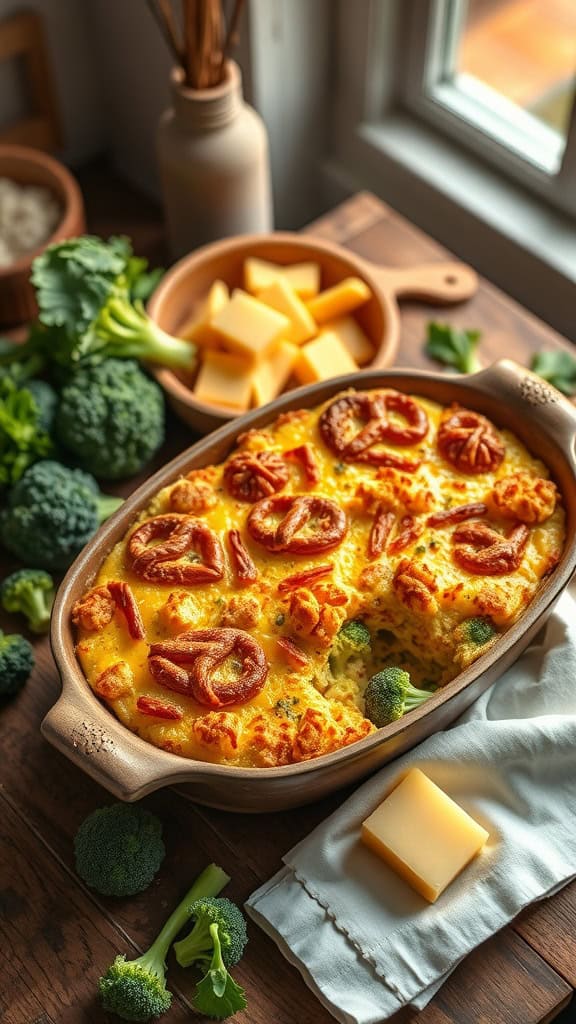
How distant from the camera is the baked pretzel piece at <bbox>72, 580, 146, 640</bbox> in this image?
2334 millimetres

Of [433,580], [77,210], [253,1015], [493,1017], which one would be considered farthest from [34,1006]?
[77,210]

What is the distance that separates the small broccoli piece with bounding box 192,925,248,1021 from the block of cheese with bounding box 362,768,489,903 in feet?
1.23

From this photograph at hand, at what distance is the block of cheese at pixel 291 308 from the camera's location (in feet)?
10.0

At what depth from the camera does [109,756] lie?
2.10 metres

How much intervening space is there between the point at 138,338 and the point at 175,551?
78 centimetres

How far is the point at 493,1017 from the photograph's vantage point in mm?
2217

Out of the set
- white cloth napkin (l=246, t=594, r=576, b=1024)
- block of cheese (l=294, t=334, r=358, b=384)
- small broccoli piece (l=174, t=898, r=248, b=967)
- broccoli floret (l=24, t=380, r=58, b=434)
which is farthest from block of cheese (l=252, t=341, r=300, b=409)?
small broccoli piece (l=174, t=898, r=248, b=967)

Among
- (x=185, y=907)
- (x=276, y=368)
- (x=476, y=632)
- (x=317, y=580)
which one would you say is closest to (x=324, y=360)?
(x=276, y=368)

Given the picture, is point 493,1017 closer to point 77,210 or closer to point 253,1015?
point 253,1015

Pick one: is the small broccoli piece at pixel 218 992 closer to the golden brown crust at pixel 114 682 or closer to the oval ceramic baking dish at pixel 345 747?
the oval ceramic baking dish at pixel 345 747

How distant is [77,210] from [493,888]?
7.39 ft

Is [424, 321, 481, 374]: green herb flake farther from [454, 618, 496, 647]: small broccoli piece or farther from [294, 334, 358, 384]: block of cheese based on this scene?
[454, 618, 496, 647]: small broccoli piece

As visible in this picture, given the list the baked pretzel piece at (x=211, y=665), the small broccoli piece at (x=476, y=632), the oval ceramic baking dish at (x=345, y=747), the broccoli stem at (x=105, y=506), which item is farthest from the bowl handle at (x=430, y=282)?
the baked pretzel piece at (x=211, y=665)

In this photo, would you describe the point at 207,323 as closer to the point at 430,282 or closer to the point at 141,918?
the point at 430,282
